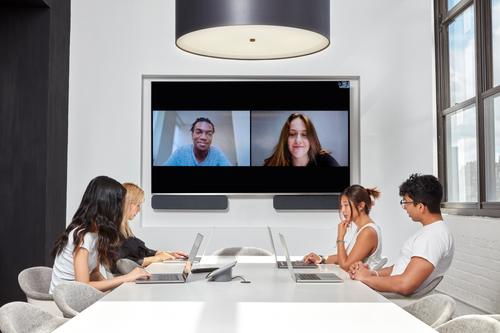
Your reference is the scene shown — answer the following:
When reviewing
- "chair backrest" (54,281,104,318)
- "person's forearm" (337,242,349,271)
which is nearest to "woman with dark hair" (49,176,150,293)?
"chair backrest" (54,281,104,318)

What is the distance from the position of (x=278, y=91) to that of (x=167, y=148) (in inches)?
51.5

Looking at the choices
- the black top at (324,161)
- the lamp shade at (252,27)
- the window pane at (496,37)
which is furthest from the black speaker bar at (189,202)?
the lamp shade at (252,27)

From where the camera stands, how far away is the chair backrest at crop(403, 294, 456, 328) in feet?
8.88

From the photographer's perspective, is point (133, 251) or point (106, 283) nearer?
point (106, 283)

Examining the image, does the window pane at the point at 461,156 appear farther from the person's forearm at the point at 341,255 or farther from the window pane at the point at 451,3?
the person's forearm at the point at 341,255

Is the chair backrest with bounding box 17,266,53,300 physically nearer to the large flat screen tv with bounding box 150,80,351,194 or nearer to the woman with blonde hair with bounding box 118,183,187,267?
the woman with blonde hair with bounding box 118,183,187,267

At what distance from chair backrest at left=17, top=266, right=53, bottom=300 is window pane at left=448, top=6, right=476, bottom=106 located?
405 centimetres

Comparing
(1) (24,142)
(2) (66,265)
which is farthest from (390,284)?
(1) (24,142)

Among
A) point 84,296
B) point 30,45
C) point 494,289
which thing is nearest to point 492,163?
point 494,289

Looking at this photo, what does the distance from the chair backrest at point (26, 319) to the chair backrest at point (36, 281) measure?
1.10 metres

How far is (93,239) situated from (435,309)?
1847 millimetres

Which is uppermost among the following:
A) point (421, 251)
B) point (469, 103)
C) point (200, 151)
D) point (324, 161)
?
point (469, 103)

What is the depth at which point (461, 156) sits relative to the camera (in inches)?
259

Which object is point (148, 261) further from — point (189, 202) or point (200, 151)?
point (200, 151)
